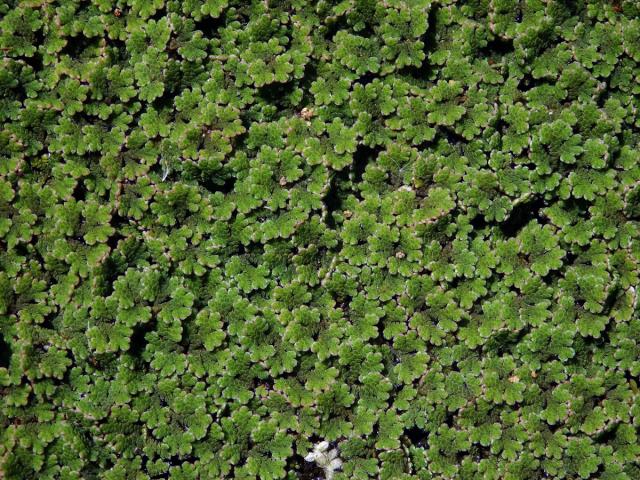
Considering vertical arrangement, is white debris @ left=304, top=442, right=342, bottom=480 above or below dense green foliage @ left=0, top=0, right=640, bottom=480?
below

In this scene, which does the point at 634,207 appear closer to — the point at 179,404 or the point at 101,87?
the point at 179,404

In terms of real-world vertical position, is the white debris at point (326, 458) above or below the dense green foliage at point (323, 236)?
below

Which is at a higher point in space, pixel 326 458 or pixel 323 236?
pixel 323 236

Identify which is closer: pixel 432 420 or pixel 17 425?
pixel 17 425

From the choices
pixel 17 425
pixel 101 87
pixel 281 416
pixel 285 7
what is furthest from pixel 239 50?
pixel 17 425

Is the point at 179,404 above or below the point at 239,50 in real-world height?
below

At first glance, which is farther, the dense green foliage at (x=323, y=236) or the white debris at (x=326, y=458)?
the white debris at (x=326, y=458)

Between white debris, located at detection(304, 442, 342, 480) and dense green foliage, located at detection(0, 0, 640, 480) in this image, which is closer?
dense green foliage, located at detection(0, 0, 640, 480)

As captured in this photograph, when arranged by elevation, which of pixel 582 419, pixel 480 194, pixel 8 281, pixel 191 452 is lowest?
pixel 582 419
